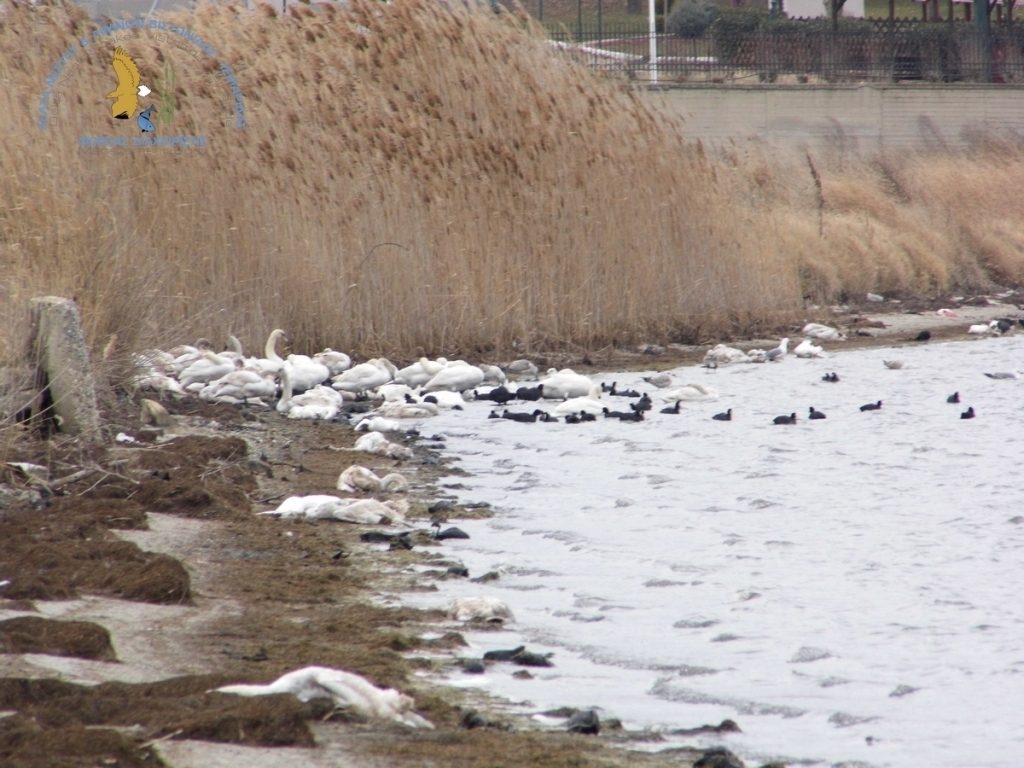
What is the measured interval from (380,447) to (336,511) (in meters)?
1.91

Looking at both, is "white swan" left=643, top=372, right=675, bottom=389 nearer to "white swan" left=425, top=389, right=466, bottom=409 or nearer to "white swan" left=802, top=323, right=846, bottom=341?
"white swan" left=425, top=389, right=466, bottom=409

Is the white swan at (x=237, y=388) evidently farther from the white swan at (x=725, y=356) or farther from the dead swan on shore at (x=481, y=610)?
the dead swan on shore at (x=481, y=610)

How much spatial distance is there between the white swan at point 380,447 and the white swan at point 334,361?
2.53 meters

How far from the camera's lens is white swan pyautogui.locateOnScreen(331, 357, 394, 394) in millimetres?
10883

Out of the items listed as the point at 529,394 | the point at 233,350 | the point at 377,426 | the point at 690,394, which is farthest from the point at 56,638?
the point at 690,394

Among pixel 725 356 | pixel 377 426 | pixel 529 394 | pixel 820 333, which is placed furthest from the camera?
pixel 820 333

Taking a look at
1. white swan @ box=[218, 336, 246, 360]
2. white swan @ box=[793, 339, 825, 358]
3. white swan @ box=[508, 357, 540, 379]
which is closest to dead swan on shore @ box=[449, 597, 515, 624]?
white swan @ box=[218, 336, 246, 360]

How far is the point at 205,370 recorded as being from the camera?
1025cm

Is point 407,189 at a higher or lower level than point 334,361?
higher

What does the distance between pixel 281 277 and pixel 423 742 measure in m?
8.21

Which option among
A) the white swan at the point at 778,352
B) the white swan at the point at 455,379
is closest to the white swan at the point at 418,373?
the white swan at the point at 455,379

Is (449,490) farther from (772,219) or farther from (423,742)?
(772,219)

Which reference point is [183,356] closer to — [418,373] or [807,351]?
[418,373]

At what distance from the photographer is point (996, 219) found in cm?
2148
